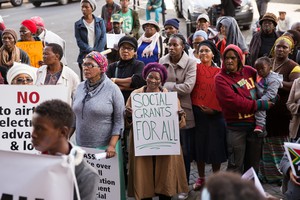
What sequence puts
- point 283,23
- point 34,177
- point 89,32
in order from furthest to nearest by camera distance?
1. point 283,23
2. point 89,32
3. point 34,177

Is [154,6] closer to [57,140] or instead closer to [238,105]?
[238,105]

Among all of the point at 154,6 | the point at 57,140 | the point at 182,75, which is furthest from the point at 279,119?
the point at 154,6

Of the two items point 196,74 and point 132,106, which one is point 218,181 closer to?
point 132,106

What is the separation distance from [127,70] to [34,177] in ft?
10.9

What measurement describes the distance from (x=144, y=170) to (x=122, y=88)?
3.79ft

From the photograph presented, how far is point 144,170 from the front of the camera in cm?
570

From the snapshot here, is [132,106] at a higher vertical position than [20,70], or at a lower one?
lower

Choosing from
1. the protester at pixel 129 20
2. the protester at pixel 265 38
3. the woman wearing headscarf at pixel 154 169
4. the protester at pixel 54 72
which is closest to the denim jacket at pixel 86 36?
the protester at pixel 129 20

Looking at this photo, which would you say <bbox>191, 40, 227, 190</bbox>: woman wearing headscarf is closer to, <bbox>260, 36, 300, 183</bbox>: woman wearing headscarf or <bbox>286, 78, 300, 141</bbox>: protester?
<bbox>260, 36, 300, 183</bbox>: woman wearing headscarf

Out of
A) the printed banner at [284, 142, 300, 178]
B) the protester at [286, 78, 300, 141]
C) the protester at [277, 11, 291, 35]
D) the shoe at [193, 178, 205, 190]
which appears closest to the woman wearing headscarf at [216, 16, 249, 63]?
the shoe at [193, 178, 205, 190]

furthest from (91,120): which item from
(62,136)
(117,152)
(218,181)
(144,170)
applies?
(218,181)

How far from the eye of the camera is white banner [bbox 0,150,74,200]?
10.7 ft

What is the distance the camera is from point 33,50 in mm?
8094

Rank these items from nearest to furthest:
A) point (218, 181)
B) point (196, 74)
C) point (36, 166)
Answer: point (218, 181)
point (36, 166)
point (196, 74)
